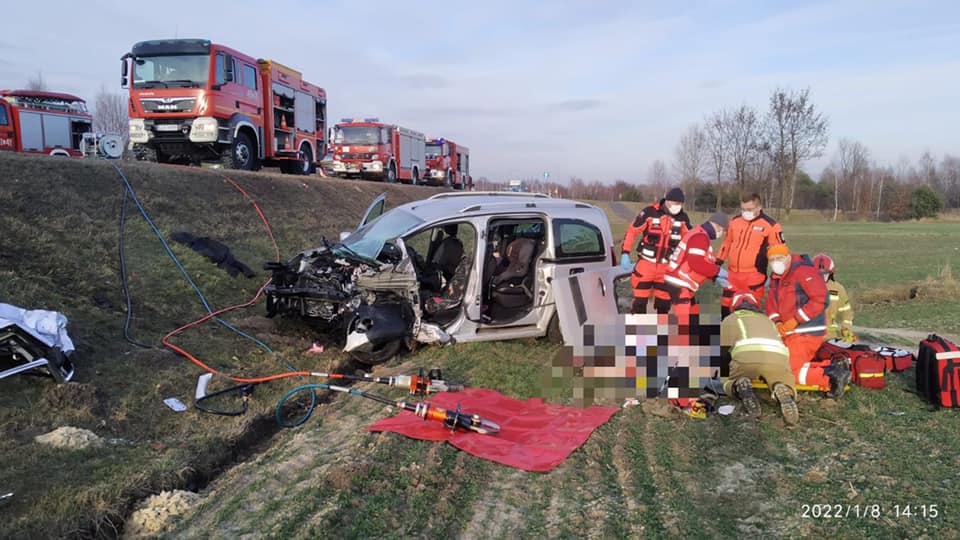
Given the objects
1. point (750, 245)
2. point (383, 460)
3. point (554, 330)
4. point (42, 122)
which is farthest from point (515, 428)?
point (42, 122)

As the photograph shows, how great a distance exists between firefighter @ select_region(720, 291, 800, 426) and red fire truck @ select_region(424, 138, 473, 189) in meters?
25.4

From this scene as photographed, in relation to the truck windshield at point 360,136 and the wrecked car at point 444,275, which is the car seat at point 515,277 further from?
the truck windshield at point 360,136

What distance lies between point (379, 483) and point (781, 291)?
403 cm

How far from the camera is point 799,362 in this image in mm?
5254

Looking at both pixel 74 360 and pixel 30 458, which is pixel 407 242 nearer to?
pixel 74 360

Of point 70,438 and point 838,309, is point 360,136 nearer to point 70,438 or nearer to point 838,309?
point 838,309

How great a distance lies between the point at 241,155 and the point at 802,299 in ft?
41.7

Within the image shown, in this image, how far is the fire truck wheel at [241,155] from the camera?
45.8 ft

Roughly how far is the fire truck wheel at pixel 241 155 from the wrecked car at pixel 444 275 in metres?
8.39

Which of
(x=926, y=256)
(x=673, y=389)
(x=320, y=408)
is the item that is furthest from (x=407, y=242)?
(x=926, y=256)

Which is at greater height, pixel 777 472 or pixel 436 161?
pixel 436 161

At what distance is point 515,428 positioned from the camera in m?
4.45

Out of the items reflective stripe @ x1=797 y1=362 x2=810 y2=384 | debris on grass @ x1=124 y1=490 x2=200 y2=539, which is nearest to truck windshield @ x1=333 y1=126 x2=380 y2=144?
reflective stripe @ x1=797 y1=362 x2=810 y2=384

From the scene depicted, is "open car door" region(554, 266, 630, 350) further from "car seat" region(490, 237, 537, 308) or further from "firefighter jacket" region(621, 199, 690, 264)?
"firefighter jacket" region(621, 199, 690, 264)
